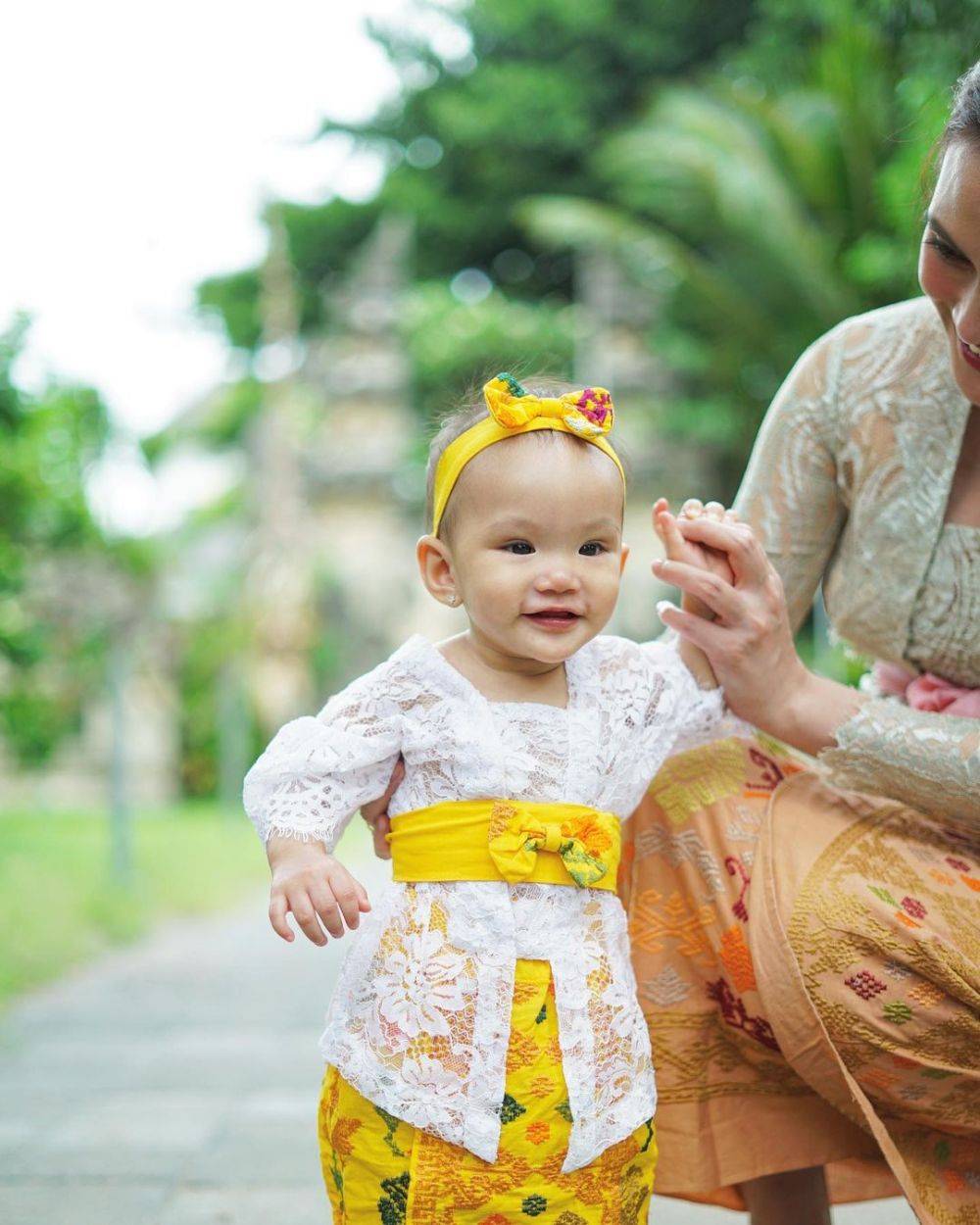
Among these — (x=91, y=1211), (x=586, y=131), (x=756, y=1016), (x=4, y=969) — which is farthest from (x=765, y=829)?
(x=586, y=131)

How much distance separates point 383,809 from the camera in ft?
5.38

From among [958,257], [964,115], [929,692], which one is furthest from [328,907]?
[964,115]

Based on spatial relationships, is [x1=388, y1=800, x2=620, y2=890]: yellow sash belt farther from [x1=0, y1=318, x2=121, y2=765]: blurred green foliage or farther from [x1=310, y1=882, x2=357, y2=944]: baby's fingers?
[x1=0, y1=318, x2=121, y2=765]: blurred green foliage

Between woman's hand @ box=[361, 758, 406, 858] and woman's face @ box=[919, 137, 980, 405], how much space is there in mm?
856

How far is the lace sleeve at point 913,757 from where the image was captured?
172 centimetres

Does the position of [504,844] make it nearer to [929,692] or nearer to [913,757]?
[913,757]

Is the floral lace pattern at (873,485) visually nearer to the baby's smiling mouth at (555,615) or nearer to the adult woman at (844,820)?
the adult woman at (844,820)

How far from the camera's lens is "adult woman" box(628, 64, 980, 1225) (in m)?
1.63

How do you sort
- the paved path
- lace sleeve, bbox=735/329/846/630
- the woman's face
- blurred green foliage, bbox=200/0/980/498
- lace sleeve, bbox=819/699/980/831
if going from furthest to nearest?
blurred green foliage, bbox=200/0/980/498, the paved path, lace sleeve, bbox=735/329/846/630, lace sleeve, bbox=819/699/980/831, the woman's face

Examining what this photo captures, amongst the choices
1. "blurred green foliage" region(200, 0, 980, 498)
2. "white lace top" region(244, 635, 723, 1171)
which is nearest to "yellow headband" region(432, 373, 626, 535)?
"white lace top" region(244, 635, 723, 1171)

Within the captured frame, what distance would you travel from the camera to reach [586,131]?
14.2 metres

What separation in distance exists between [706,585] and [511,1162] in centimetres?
70

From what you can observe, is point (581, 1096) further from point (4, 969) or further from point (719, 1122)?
point (4, 969)

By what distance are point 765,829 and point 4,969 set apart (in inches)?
131
